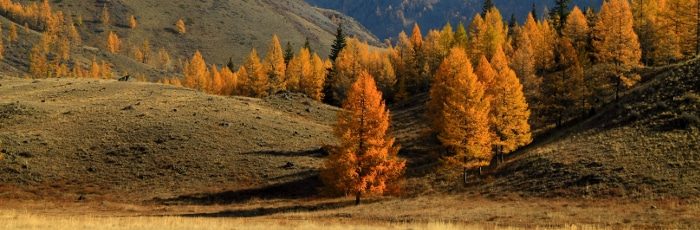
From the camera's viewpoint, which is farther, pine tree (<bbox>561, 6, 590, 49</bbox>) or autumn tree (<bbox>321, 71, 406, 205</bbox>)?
pine tree (<bbox>561, 6, 590, 49</bbox>)

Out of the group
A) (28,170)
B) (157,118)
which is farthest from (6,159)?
(157,118)

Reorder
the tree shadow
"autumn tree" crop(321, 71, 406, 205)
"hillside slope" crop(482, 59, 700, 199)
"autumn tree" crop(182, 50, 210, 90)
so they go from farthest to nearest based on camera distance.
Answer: "autumn tree" crop(182, 50, 210, 90) < the tree shadow < "autumn tree" crop(321, 71, 406, 205) < "hillside slope" crop(482, 59, 700, 199)

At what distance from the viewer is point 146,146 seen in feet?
178

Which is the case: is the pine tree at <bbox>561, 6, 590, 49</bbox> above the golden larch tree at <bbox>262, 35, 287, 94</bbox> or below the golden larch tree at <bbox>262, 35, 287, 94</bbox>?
above

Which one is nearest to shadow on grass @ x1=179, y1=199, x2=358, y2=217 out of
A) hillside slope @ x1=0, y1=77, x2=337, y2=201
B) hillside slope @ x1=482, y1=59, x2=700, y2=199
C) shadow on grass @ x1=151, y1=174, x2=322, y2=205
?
shadow on grass @ x1=151, y1=174, x2=322, y2=205

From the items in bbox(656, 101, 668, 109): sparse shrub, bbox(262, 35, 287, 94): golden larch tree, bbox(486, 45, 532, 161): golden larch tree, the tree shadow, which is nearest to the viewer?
bbox(656, 101, 668, 109): sparse shrub

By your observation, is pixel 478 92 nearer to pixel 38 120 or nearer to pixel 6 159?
pixel 6 159

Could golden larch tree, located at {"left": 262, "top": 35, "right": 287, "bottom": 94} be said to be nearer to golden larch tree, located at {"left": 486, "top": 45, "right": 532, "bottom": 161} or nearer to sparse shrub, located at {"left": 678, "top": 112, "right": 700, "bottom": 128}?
golden larch tree, located at {"left": 486, "top": 45, "right": 532, "bottom": 161}

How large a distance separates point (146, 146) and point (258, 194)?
51.6ft

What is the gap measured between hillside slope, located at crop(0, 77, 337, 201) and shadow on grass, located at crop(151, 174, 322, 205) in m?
0.46

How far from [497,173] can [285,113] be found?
134 feet

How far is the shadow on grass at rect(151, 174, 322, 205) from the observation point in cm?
4403

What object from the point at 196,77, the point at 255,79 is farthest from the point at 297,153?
the point at 196,77

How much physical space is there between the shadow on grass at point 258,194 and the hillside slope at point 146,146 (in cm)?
46
